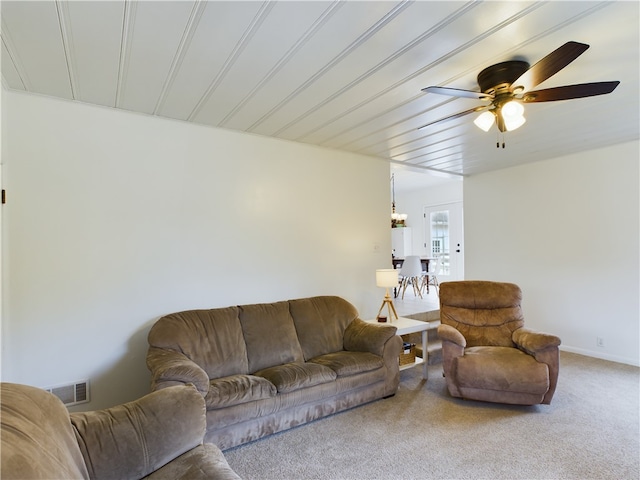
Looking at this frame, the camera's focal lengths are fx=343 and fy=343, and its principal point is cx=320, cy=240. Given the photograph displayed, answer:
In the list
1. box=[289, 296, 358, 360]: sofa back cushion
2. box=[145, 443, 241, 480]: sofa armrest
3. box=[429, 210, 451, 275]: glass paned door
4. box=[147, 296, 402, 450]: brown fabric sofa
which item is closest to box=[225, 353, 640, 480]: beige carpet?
box=[147, 296, 402, 450]: brown fabric sofa

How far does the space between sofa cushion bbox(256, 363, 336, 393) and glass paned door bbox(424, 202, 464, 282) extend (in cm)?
574

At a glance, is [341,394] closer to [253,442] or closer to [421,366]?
[253,442]

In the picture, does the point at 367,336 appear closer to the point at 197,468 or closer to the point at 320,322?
the point at 320,322

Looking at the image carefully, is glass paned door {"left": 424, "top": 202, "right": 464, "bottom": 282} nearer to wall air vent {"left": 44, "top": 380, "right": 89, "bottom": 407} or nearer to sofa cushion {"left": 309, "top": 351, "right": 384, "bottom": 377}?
sofa cushion {"left": 309, "top": 351, "right": 384, "bottom": 377}

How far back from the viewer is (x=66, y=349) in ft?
8.41

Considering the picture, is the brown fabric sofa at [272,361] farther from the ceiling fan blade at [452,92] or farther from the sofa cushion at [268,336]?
the ceiling fan blade at [452,92]

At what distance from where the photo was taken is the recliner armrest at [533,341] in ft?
9.07

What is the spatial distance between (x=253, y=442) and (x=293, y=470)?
1.40ft

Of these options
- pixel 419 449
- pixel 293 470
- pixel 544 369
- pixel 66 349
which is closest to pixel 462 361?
pixel 544 369

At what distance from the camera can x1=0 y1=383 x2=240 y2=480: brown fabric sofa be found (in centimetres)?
108

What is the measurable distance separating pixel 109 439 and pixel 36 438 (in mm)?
330

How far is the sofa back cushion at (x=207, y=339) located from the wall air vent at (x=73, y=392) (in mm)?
652

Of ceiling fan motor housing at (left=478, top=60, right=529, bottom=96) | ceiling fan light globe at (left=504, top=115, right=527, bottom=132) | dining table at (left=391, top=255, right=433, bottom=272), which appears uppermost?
ceiling fan motor housing at (left=478, top=60, right=529, bottom=96)

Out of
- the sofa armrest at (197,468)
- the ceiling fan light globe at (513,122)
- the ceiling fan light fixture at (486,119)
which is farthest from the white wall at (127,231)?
the ceiling fan light globe at (513,122)
